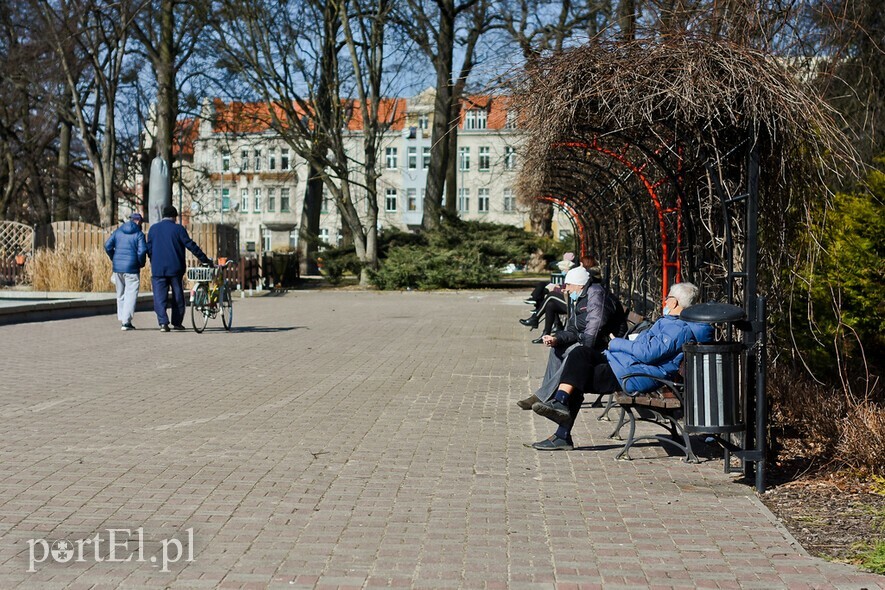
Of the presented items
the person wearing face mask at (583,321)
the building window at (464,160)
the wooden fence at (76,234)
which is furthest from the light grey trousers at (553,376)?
the building window at (464,160)

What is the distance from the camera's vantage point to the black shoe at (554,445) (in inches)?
318

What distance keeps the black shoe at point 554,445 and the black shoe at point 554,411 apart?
0.21m

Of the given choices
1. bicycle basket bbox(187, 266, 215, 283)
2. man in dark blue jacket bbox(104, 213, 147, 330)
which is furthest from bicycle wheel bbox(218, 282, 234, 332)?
man in dark blue jacket bbox(104, 213, 147, 330)

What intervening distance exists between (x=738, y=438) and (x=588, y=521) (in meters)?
1.75

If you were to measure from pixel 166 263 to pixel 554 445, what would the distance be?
36.9 ft

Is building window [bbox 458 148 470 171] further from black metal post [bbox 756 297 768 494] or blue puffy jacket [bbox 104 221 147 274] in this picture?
black metal post [bbox 756 297 768 494]

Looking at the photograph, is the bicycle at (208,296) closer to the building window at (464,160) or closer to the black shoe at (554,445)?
the black shoe at (554,445)

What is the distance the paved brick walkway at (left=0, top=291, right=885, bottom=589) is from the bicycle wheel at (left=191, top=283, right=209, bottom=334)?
5211mm

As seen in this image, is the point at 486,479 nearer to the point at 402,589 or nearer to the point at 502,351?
the point at 402,589

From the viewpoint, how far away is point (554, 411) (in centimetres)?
788

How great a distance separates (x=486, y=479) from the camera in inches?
279

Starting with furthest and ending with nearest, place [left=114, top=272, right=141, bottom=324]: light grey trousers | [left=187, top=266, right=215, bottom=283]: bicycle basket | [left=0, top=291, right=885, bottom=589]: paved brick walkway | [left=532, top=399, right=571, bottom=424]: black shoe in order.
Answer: [left=114, top=272, right=141, bottom=324]: light grey trousers
[left=187, top=266, right=215, bottom=283]: bicycle basket
[left=532, top=399, right=571, bottom=424]: black shoe
[left=0, top=291, right=885, bottom=589]: paved brick walkway

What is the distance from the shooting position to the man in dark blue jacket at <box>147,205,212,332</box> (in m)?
18.0

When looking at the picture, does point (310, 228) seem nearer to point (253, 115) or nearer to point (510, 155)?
point (253, 115)
